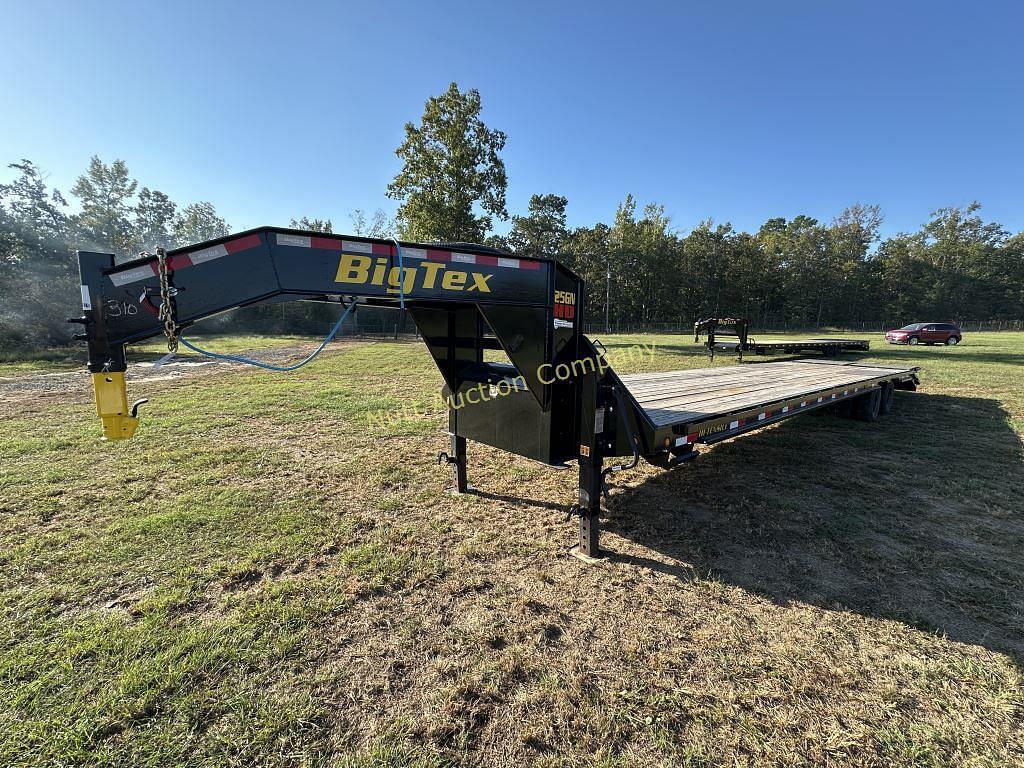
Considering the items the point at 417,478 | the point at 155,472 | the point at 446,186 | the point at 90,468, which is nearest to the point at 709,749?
the point at 417,478

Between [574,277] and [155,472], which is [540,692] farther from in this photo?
[155,472]

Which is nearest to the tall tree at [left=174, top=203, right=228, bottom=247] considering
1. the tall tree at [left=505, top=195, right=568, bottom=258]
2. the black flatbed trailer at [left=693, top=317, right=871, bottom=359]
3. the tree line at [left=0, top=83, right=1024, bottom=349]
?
the tree line at [left=0, top=83, right=1024, bottom=349]

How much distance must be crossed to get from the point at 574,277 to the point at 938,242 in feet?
291

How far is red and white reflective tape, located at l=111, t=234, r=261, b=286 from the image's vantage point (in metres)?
1.93

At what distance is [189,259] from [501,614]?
247cm

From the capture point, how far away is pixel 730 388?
5582 millimetres

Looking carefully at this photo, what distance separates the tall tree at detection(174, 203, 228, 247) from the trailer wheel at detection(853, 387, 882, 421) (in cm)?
8108

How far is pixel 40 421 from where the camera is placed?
6930 millimetres

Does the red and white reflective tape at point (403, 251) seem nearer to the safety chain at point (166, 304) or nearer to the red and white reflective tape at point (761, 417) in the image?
the safety chain at point (166, 304)

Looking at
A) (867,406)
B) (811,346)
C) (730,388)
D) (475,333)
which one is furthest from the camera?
(811,346)

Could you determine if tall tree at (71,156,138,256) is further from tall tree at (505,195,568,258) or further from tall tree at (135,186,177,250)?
tall tree at (505,195,568,258)

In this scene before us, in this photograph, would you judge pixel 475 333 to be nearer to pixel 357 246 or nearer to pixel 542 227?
pixel 357 246

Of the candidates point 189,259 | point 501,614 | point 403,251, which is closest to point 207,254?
point 189,259

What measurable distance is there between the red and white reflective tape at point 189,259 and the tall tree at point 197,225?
265 ft
